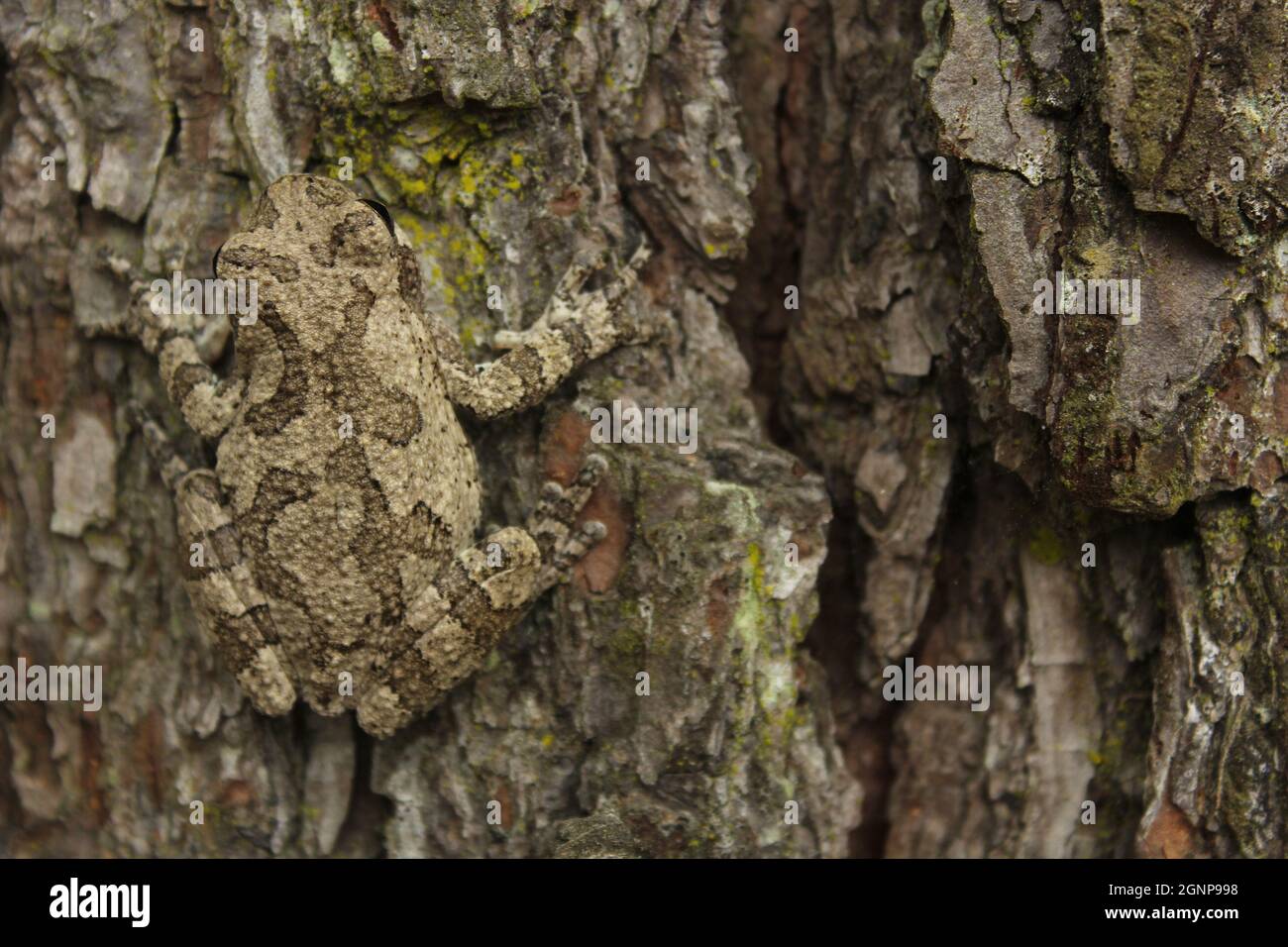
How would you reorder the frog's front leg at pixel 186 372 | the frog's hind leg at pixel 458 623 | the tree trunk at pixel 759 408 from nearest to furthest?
the tree trunk at pixel 759 408, the frog's hind leg at pixel 458 623, the frog's front leg at pixel 186 372

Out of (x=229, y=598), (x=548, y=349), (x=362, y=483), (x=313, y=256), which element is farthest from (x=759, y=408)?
(x=229, y=598)

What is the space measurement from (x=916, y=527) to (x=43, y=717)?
385cm

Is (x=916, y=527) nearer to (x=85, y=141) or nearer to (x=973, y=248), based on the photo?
(x=973, y=248)

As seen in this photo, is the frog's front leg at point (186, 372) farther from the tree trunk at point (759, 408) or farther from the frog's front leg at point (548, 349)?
the frog's front leg at point (548, 349)

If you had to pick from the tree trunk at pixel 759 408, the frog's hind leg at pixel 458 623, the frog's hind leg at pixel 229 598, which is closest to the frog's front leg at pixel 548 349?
the tree trunk at pixel 759 408

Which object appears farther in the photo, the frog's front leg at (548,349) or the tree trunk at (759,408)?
the frog's front leg at (548,349)

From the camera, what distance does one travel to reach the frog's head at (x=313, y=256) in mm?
3740

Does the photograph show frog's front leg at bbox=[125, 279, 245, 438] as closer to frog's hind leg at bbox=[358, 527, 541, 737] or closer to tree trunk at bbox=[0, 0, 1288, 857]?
tree trunk at bbox=[0, 0, 1288, 857]

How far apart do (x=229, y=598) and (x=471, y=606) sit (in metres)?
0.92

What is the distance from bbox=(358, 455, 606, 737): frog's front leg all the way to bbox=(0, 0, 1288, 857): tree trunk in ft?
0.41

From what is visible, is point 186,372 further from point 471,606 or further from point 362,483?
point 471,606

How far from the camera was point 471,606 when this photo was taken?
3.73 metres

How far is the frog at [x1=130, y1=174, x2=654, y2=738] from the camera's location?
12.2 feet

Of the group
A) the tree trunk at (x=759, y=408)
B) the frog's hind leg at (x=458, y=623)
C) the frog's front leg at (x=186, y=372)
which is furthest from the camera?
the frog's front leg at (x=186, y=372)
